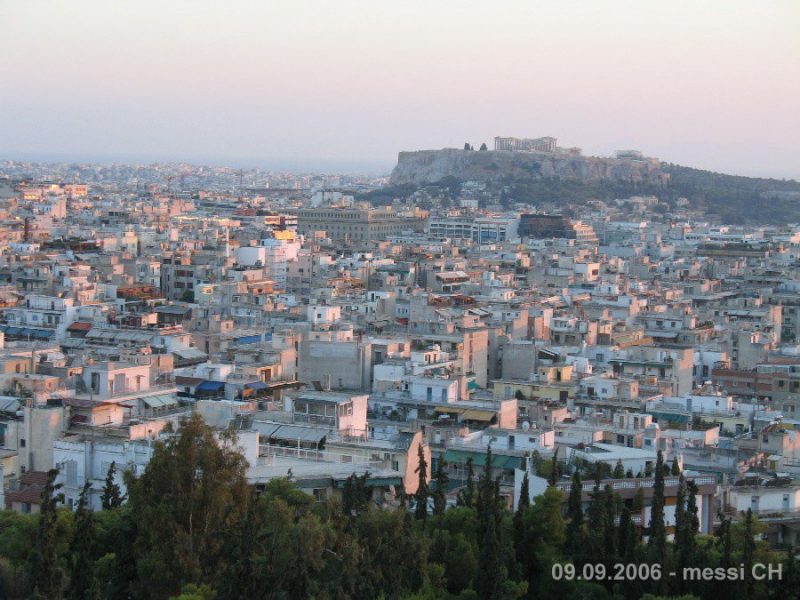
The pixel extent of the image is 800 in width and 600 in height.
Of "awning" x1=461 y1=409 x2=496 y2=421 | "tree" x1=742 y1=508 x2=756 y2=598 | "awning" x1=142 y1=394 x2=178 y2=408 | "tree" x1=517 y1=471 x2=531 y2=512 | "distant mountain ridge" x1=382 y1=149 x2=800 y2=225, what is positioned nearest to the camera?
"tree" x1=742 y1=508 x2=756 y2=598

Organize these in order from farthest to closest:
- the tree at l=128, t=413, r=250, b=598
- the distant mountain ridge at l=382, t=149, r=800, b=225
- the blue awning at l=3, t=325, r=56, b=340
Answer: the distant mountain ridge at l=382, t=149, r=800, b=225
the blue awning at l=3, t=325, r=56, b=340
the tree at l=128, t=413, r=250, b=598

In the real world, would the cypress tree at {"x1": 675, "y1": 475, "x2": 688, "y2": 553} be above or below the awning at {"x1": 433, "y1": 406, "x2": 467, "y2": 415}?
above

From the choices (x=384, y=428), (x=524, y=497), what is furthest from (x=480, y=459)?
(x=524, y=497)

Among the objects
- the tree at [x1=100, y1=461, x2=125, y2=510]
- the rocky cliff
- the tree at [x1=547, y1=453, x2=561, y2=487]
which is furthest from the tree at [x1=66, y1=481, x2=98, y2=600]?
the rocky cliff

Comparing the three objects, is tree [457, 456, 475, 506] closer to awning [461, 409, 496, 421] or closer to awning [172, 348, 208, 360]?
awning [461, 409, 496, 421]

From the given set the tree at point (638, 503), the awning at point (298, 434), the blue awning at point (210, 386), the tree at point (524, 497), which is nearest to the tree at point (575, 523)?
the tree at point (524, 497)

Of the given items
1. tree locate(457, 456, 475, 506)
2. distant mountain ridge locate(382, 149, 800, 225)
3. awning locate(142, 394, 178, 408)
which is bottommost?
distant mountain ridge locate(382, 149, 800, 225)
